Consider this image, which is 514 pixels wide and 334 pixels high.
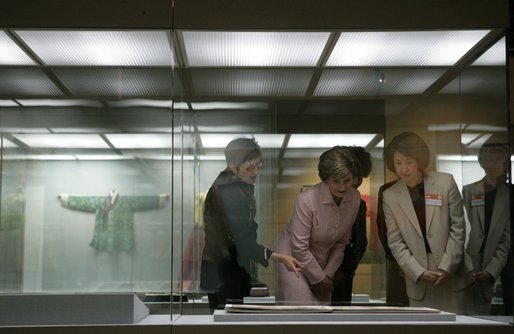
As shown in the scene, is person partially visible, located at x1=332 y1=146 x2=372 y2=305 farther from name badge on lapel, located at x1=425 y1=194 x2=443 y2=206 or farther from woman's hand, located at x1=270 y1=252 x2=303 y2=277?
name badge on lapel, located at x1=425 y1=194 x2=443 y2=206

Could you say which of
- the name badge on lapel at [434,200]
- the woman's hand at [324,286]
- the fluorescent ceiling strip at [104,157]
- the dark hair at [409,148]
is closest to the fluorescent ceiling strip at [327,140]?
the dark hair at [409,148]

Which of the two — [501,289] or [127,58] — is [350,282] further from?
[127,58]

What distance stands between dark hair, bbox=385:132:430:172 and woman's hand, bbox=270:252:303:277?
0.59 meters

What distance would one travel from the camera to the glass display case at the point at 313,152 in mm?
3127

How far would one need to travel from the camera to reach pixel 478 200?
3186 mm

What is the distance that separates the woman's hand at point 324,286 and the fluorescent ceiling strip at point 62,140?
3.97 ft

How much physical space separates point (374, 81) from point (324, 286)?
3.05 ft

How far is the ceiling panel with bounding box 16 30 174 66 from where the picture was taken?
10.2 ft

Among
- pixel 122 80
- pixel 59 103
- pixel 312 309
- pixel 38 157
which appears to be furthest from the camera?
pixel 38 157

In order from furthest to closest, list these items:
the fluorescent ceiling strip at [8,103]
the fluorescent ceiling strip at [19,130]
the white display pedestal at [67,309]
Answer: the fluorescent ceiling strip at [19,130]
the fluorescent ceiling strip at [8,103]
the white display pedestal at [67,309]

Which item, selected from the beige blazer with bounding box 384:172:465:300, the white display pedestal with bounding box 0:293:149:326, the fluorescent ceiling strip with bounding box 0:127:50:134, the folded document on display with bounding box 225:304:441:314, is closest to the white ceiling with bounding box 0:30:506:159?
the fluorescent ceiling strip with bounding box 0:127:50:134

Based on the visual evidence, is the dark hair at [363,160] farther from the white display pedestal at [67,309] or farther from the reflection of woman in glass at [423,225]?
the white display pedestal at [67,309]

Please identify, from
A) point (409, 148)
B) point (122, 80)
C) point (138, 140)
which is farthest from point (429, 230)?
point (122, 80)

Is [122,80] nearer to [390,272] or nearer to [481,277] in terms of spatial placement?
[390,272]
